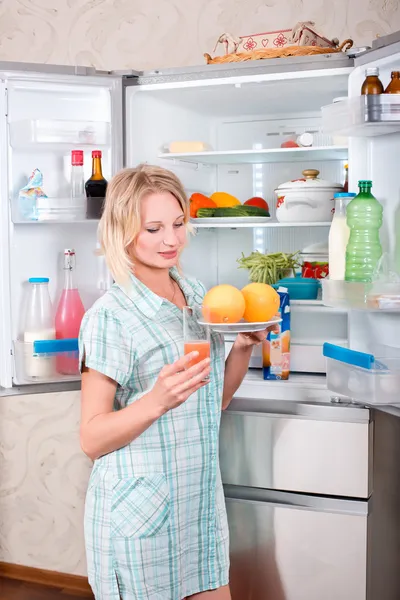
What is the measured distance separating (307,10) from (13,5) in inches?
45.6

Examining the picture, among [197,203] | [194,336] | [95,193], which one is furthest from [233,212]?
[194,336]

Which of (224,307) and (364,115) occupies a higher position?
(364,115)

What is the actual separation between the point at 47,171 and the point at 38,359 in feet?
1.75

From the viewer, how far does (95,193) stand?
207 centimetres

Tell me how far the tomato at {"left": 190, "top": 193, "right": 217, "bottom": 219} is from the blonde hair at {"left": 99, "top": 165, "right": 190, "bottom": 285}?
2.31 feet

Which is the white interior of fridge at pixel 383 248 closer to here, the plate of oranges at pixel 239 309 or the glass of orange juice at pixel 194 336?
the plate of oranges at pixel 239 309

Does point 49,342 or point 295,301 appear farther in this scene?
point 295,301

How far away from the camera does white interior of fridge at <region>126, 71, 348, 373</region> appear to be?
2094 millimetres

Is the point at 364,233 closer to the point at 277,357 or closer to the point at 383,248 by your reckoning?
the point at 383,248

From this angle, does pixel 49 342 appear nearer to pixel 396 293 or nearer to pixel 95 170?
pixel 95 170

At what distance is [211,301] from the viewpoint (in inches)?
61.3

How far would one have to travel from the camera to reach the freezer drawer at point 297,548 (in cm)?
196

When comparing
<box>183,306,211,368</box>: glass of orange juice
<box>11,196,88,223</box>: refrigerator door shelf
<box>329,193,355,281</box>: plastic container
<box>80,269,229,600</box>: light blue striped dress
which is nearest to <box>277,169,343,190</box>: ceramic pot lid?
<box>329,193,355,281</box>: plastic container

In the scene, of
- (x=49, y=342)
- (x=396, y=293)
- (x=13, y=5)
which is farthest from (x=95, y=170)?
(x=13, y=5)
